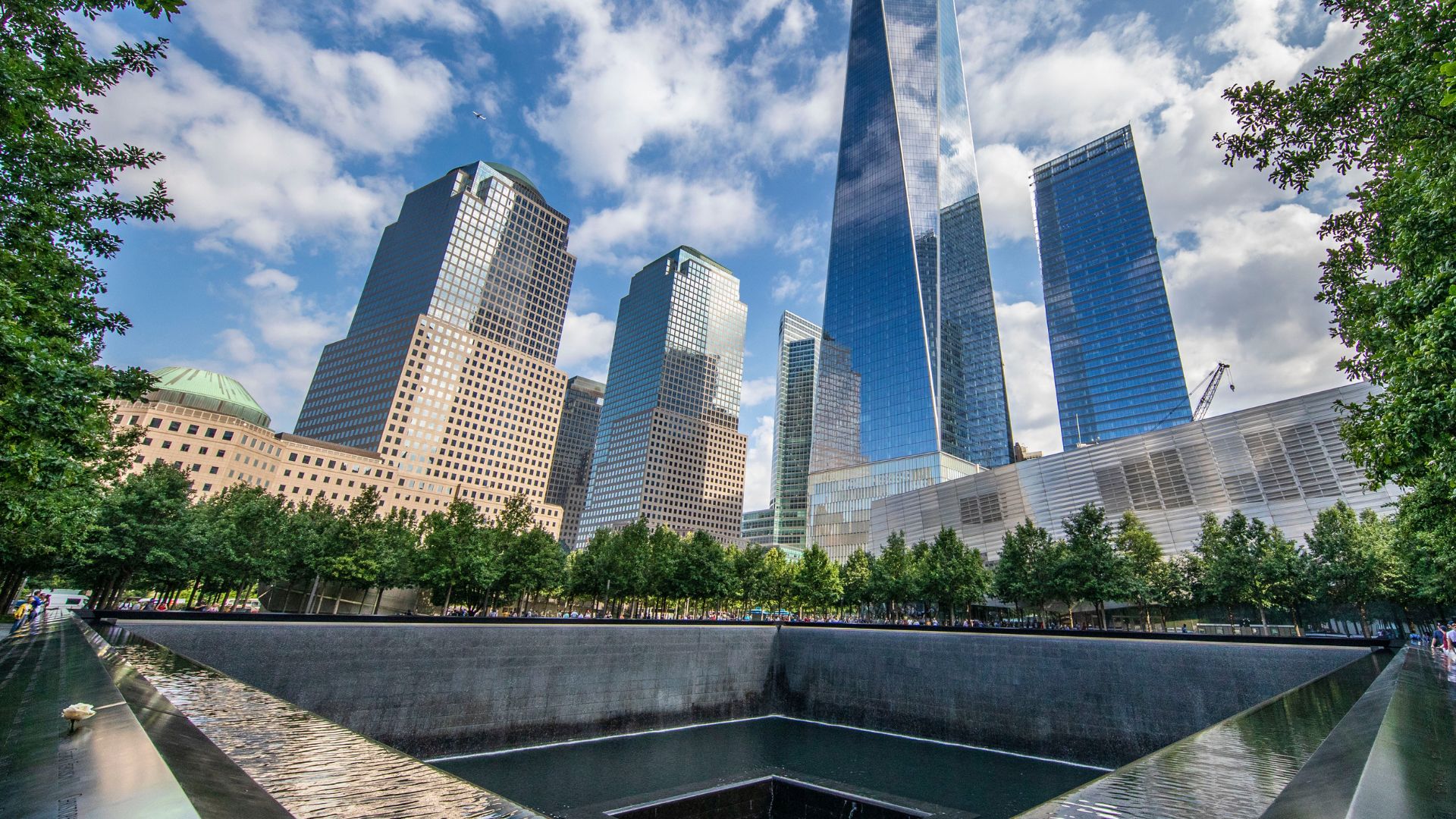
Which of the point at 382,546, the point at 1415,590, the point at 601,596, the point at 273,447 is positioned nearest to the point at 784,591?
the point at 601,596

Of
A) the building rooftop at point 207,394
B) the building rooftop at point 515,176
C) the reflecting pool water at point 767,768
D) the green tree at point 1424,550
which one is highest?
the building rooftop at point 515,176

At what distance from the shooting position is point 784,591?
7356 centimetres

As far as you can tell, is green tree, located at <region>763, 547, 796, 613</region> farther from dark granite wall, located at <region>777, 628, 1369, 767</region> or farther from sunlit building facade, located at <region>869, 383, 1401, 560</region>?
dark granite wall, located at <region>777, 628, 1369, 767</region>

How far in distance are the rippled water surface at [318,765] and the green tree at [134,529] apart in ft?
121

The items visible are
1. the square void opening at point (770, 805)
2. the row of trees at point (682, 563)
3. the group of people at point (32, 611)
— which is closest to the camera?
the square void opening at point (770, 805)

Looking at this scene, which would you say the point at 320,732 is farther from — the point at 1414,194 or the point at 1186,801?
the point at 1414,194

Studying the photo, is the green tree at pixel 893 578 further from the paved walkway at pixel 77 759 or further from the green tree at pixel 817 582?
the paved walkway at pixel 77 759

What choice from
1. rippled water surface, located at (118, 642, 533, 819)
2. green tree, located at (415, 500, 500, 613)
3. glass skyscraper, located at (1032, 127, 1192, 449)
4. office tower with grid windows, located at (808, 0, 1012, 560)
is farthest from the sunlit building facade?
rippled water surface, located at (118, 642, 533, 819)

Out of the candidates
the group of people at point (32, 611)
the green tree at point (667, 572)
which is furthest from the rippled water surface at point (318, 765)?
the green tree at point (667, 572)

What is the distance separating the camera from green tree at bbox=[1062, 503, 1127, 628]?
48.2 meters

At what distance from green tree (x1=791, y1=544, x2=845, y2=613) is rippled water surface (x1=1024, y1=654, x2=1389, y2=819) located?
187ft

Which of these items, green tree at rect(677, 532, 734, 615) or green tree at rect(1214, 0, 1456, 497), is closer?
green tree at rect(1214, 0, 1456, 497)

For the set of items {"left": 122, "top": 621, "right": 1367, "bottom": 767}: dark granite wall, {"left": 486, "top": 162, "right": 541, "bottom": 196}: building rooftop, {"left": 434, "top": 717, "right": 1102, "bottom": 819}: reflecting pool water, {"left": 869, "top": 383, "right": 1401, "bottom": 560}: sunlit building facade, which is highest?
{"left": 486, "top": 162, "right": 541, "bottom": 196}: building rooftop

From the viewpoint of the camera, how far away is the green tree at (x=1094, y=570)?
4816cm
